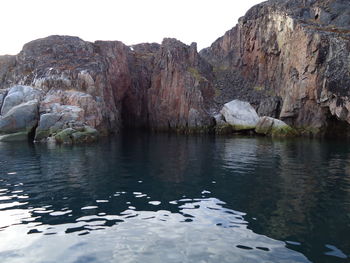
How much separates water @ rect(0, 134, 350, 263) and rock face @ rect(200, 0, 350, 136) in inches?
1505

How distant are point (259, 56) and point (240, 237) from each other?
310ft

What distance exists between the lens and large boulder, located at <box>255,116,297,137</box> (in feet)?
216

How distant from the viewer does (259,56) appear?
99312 millimetres

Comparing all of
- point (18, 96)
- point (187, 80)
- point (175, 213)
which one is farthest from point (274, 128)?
point (175, 213)

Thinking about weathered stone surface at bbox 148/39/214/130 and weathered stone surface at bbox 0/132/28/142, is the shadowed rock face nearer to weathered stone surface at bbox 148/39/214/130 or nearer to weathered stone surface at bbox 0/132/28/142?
weathered stone surface at bbox 148/39/214/130

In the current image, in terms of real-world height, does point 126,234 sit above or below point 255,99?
below

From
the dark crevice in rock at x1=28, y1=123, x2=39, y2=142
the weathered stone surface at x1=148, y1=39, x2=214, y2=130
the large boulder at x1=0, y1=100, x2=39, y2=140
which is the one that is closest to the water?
the large boulder at x1=0, y1=100, x2=39, y2=140

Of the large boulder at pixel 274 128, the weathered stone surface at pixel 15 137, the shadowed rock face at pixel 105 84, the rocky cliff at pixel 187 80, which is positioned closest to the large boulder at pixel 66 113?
the shadowed rock face at pixel 105 84

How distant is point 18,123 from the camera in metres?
55.4

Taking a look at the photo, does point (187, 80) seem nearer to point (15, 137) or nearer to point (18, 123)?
point (18, 123)

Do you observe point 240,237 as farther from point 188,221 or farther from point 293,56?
point 293,56

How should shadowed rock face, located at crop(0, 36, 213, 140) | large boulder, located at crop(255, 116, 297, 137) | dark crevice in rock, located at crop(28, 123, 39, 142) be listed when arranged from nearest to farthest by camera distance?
dark crevice in rock, located at crop(28, 123, 39, 142) < shadowed rock face, located at crop(0, 36, 213, 140) < large boulder, located at crop(255, 116, 297, 137)

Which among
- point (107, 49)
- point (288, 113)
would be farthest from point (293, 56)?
point (107, 49)

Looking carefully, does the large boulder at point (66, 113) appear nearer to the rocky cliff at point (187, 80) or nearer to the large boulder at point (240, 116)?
the rocky cliff at point (187, 80)
